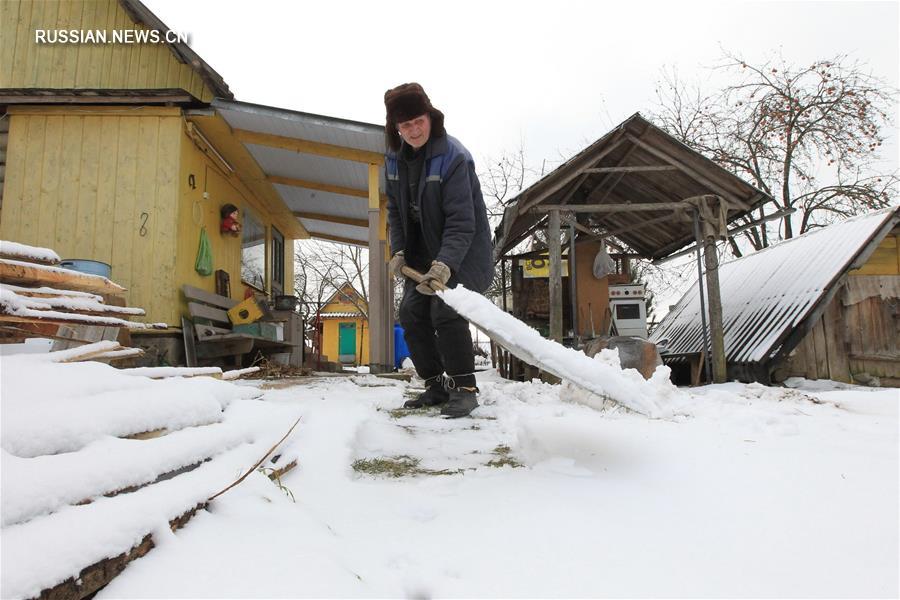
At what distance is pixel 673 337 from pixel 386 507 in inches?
356

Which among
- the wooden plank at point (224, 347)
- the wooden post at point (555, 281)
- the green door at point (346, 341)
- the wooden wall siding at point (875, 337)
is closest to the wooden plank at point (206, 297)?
the wooden plank at point (224, 347)

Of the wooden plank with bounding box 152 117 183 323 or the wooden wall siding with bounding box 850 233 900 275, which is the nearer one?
the wooden plank with bounding box 152 117 183 323

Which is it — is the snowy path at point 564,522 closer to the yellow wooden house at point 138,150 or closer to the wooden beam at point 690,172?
the yellow wooden house at point 138,150

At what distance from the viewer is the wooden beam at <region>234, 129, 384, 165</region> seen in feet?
19.8

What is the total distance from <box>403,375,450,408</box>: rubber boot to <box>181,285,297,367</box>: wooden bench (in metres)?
3.40

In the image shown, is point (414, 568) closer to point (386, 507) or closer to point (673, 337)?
point (386, 507)

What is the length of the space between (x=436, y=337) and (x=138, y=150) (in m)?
4.58

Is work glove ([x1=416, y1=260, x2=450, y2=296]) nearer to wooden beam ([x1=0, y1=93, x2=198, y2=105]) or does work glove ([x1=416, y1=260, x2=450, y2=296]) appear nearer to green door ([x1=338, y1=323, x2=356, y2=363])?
wooden beam ([x1=0, y1=93, x2=198, y2=105])

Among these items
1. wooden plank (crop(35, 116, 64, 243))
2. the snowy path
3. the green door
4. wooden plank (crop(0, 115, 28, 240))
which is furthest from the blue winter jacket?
the green door

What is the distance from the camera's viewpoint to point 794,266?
749 centimetres

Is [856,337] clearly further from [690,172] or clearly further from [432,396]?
[432,396]

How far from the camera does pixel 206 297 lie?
5836mm

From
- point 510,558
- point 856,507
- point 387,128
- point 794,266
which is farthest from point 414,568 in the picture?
point 794,266

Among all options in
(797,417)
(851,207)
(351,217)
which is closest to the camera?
(797,417)
